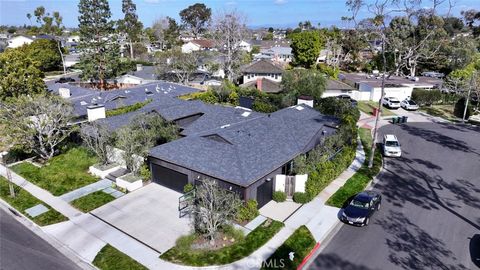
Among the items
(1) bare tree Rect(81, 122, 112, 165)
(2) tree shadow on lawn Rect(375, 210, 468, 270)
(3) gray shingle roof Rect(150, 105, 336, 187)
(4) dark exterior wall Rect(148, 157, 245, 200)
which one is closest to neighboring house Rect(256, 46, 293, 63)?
(3) gray shingle roof Rect(150, 105, 336, 187)

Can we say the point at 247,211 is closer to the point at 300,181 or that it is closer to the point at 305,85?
the point at 300,181

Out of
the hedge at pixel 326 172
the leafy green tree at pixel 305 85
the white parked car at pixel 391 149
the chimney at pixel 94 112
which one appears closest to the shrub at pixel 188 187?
the hedge at pixel 326 172

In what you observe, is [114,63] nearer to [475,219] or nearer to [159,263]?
[159,263]

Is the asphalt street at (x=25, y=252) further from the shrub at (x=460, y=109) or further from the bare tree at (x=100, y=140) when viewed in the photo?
the shrub at (x=460, y=109)

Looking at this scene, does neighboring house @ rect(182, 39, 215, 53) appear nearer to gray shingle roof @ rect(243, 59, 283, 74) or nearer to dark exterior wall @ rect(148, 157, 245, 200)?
gray shingle roof @ rect(243, 59, 283, 74)

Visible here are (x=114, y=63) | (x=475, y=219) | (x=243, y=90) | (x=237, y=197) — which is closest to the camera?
(x=237, y=197)

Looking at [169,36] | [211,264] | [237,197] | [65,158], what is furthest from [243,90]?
[169,36]

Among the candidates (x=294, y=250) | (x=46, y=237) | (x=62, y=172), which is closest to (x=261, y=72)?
(x=62, y=172)
